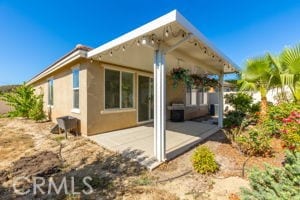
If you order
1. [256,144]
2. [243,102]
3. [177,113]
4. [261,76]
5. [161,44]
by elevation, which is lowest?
[256,144]

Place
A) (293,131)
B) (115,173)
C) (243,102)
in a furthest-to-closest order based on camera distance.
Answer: (243,102), (293,131), (115,173)

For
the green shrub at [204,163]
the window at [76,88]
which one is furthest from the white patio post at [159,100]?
the window at [76,88]

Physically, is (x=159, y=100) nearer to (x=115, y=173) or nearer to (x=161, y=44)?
(x=161, y=44)

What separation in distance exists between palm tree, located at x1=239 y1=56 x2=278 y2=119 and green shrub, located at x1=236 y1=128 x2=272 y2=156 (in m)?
2.49

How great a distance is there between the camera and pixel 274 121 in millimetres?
6266

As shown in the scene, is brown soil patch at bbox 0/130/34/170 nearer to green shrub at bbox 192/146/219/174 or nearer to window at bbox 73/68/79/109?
window at bbox 73/68/79/109

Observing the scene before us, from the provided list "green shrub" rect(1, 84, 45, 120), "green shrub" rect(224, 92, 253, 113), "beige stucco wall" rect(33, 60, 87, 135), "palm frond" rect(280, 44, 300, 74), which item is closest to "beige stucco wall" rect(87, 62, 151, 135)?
"beige stucco wall" rect(33, 60, 87, 135)

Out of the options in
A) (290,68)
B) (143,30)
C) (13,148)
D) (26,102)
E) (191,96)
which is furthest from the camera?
(191,96)

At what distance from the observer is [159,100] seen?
3973mm

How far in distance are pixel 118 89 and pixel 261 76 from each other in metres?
5.92

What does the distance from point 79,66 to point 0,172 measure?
404 centimetres

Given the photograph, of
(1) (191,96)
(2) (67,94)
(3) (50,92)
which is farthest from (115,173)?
(1) (191,96)

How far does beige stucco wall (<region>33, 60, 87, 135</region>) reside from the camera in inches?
244

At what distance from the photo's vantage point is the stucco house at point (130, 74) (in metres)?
3.85
